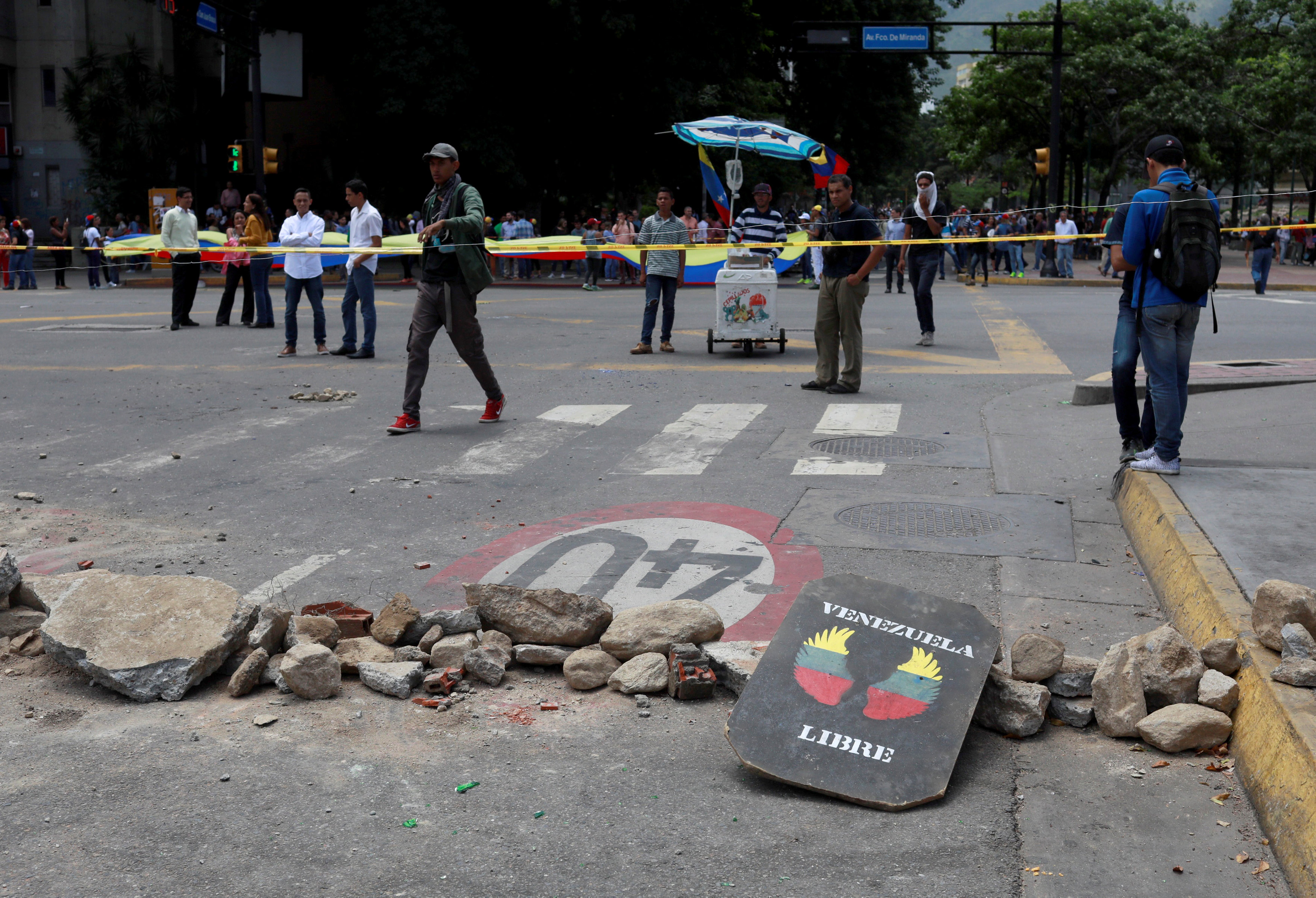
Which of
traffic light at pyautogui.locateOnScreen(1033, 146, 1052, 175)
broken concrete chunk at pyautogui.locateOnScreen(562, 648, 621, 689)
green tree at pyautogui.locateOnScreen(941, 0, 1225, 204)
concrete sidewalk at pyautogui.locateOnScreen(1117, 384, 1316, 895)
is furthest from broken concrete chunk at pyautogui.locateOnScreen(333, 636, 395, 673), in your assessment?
green tree at pyautogui.locateOnScreen(941, 0, 1225, 204)

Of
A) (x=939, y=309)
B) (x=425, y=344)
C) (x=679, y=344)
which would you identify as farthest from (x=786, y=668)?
(x=939, y=309)

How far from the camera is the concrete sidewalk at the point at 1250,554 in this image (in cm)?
319

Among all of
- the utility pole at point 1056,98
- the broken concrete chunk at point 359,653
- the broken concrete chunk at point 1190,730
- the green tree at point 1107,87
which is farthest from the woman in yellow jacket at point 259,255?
the green tree at point 1107,87

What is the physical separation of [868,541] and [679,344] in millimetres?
9147

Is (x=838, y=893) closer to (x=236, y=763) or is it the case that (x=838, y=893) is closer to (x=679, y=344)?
(x=236, y=763)

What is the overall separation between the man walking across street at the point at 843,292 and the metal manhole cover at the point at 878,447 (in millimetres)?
1913

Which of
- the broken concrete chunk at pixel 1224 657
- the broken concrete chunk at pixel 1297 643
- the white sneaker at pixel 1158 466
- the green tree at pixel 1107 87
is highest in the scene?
the green tree at pixel 1107 87

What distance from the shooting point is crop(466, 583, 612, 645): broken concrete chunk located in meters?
4.57

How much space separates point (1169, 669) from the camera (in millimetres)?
3916

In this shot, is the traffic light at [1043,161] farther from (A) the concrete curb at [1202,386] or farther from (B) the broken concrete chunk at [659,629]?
(B) the broken concrete chunk at [659,629]

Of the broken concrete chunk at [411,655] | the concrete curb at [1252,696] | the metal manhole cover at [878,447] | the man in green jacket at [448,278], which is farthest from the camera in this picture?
the man in green jacket at [448,278]

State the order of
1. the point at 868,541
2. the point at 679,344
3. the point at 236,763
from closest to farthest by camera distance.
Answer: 1. the point at 236,763
2. the point at 868,541
3. the point at 679,344

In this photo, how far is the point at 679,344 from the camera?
1507cm

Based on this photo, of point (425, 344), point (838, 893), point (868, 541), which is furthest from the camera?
point (425, 344)
